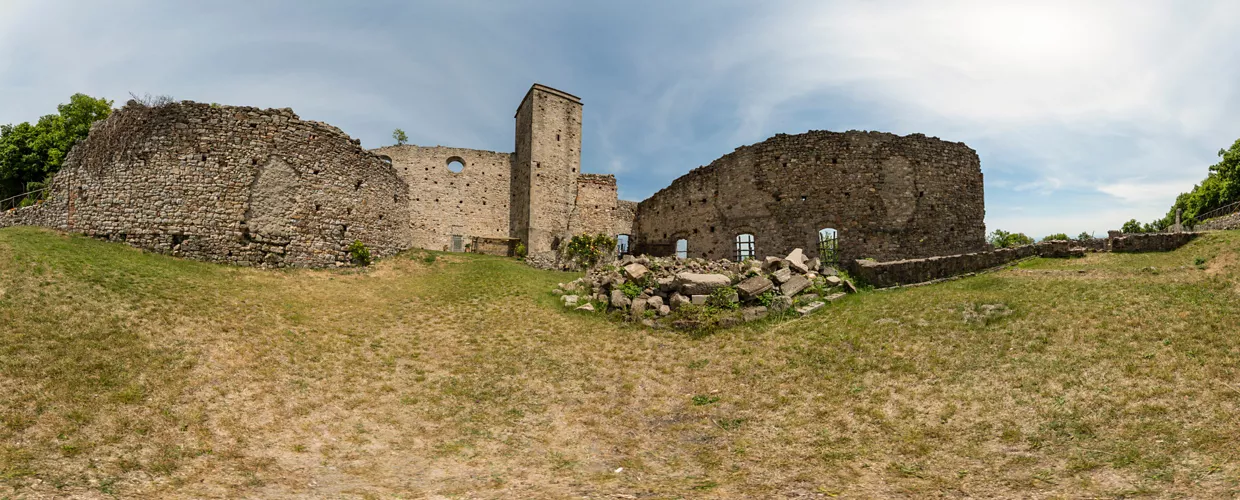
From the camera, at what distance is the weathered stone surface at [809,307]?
12.6 metres

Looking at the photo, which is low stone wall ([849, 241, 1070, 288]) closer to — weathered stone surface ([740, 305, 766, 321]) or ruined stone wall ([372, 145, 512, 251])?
weathered stone surface ([740, 305, 766, 321])

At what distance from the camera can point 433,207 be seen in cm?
3269

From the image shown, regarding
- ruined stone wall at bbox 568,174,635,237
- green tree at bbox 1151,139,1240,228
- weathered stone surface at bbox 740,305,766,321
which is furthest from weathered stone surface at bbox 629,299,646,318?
green tree at bbox 1151,139,1240,228

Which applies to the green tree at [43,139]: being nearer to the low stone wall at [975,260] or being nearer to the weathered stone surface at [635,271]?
the weathered stone surface at [635,271]

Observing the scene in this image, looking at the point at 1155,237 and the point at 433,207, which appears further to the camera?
the point at 433,207

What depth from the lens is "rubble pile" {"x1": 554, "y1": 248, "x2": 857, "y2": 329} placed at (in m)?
12.8

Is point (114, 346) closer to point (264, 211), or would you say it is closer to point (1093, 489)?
point (264, 211)

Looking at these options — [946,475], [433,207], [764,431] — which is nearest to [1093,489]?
[946,475]

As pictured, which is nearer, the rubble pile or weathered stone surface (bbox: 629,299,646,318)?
the rubble pile

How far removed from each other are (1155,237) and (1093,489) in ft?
48.9

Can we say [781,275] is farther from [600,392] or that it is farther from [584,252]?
[584,252]

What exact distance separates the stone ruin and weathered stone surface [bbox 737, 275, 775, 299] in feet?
22.9

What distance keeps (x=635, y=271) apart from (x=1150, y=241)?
48.8ft

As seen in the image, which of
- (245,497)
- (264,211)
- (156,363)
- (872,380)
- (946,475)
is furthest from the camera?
(264,211)
